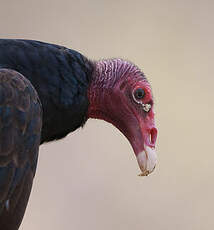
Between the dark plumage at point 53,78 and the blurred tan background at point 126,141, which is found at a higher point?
the dark plumage at point 53,78

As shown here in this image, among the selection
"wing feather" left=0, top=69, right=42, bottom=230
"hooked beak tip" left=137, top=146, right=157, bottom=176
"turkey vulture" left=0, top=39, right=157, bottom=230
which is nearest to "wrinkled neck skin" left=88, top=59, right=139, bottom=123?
"turkey vulture" left=0, top=39, right=157, bottom=230

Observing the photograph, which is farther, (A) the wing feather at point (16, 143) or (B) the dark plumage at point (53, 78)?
(B) the dark plumage at point (53, 78)

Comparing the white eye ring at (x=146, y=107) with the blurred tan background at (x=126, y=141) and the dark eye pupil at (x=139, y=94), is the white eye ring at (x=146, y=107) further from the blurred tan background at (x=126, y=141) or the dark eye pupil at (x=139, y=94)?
the blurred tan background at (x=126, y=141)

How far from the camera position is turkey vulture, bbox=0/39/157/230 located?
100 centimetres

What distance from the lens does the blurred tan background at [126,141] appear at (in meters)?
1.96

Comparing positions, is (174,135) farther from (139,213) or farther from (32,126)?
(32,126)

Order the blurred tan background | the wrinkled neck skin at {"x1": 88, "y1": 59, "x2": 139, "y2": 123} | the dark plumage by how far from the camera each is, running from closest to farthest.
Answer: the dark plumage → the wrinkled neck skin at {"x1": 88, "y1": 59, "x2": 139, "y2": 123} → the blurred tan background

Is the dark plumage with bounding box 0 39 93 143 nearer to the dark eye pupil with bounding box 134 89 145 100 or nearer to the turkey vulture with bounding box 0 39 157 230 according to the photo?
the turkey vulture with bounding box 0 39 157 230

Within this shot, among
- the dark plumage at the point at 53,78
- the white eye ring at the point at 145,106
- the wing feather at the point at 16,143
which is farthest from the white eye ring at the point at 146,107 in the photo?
the wing feather at the point at 16,143

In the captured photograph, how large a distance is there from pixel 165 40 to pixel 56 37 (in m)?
0.39

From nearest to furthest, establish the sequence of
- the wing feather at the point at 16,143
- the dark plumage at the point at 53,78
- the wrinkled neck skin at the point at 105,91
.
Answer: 1. the wing feather at the point at 16,143
2. the dark plumage at the point at 53,78
3. the wrinkled neck skin at the point at 105,91

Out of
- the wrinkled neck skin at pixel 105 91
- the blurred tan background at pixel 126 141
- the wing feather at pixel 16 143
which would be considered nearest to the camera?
the wing feather at pixel 16 143

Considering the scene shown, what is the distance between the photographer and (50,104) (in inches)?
46.9

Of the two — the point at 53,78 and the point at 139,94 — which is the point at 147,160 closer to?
the point at 139,94
